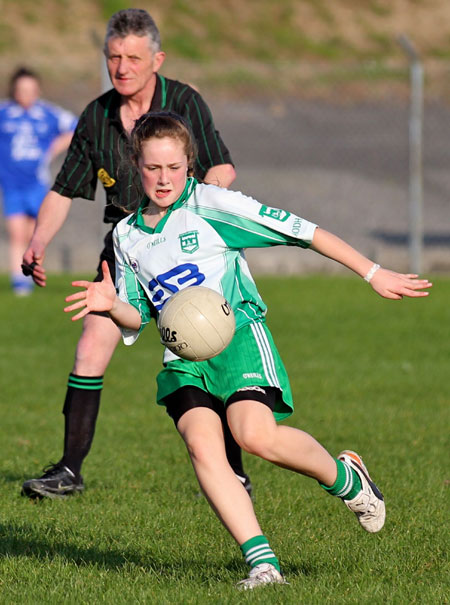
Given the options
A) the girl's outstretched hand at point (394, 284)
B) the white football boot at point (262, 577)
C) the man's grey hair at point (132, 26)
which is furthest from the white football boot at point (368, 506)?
the man's grey hair at point (132, 26)

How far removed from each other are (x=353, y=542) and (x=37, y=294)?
9707 millimetres

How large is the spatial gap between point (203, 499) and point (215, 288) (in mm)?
1630

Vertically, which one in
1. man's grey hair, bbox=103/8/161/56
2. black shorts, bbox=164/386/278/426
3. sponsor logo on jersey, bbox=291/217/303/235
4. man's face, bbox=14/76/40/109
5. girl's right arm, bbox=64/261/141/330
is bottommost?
black shorts, bbox=164/386/278/426

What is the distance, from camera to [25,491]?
6.02 m

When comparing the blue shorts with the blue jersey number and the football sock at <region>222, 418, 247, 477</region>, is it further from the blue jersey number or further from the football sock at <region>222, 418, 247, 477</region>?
the blue jersey number

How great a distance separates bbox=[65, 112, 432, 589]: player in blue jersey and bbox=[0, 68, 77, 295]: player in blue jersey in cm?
966

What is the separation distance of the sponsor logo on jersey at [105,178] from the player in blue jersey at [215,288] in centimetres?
117

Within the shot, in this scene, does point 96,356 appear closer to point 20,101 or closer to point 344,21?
point 20,101

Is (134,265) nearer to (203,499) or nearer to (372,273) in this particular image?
(372,273)

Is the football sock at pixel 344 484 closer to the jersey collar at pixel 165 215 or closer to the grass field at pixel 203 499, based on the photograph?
the grass field at pixel 203 499

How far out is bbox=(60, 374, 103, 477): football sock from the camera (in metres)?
6.25

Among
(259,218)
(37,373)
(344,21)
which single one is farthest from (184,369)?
(344,21)

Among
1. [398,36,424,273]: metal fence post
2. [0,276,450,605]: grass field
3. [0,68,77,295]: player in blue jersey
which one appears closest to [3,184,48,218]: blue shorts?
[0,68,77,295]: player in blue jersey

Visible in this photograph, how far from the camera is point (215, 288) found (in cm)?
472
